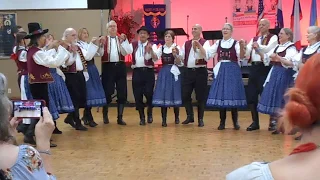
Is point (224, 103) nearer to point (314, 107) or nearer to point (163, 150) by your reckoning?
point (163, 150)

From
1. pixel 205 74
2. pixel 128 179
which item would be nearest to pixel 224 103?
pixel 205 74

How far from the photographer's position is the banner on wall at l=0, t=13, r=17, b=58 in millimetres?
9289

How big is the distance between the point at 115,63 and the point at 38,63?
5.50 feet

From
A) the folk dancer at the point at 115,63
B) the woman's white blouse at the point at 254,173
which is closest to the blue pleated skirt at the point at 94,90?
the folk dancer at the point at 115,63

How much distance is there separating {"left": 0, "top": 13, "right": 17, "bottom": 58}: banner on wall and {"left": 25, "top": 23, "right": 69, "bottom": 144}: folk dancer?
4.47 m

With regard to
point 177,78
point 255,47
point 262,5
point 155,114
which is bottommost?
point 155,114

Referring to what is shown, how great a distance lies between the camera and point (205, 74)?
634cm

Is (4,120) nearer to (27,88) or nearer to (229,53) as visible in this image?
(27,88)

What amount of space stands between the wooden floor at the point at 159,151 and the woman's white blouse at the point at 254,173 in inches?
108

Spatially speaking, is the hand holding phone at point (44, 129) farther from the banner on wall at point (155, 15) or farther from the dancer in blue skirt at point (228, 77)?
the banner on wall at point (155, 15)

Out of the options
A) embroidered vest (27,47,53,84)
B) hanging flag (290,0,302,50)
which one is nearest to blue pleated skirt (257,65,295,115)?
embroidered vest (27,47,53,84)

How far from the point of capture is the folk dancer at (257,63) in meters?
5.80

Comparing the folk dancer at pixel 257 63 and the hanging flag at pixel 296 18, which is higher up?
the hanging flag at pixel 296 18

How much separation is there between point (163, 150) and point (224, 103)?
1408 millimetres
